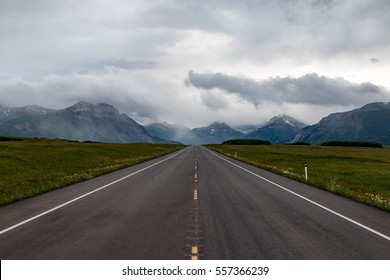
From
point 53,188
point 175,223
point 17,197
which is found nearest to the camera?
point 175,223

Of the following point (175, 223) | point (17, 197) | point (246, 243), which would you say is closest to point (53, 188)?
point (17, 197)

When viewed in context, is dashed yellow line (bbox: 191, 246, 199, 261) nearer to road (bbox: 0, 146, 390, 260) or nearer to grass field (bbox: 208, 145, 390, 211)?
road (bbox: 0, 146, 390, 260)

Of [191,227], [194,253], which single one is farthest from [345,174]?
[194,253]

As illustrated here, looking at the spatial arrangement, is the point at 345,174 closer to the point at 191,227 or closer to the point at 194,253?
the point at 191,227

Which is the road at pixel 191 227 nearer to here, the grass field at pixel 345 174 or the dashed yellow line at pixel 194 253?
the dashed yellow line at pixel 194 253

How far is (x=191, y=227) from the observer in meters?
8.89

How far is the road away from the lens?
6910mm

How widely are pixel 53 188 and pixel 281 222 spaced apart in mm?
12178

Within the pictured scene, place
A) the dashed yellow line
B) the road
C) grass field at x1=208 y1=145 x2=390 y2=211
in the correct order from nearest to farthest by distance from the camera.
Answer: the dashed yellow line → the road → grass field at x1=208 y1=145 x2=390 y2=211

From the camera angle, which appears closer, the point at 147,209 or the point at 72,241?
the point at 72,241

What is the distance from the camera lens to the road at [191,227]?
691cm

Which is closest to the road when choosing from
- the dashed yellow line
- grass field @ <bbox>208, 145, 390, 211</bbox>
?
the dashed yellow line

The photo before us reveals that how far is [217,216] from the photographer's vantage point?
33.5ft
